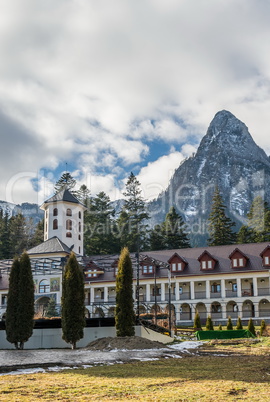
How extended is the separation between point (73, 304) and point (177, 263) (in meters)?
32.3

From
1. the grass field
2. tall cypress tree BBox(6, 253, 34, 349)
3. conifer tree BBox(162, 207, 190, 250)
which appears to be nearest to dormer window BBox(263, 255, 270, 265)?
conifer tree BBox(162, 207, 190, 250)

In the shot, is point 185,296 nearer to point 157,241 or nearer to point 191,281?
point 191,281

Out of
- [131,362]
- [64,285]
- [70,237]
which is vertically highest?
[70,237]

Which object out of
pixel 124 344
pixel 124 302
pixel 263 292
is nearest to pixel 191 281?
pixel 263 292

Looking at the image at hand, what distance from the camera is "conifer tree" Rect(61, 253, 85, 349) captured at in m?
27.0

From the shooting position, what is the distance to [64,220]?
62188 millimetres

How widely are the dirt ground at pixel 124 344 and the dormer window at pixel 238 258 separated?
32537mm

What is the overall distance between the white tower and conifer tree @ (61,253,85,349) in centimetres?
3362

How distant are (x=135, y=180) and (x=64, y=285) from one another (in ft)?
215

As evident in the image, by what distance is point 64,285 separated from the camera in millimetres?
28125

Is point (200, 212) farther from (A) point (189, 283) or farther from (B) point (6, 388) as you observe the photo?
(B) point (6, 388)

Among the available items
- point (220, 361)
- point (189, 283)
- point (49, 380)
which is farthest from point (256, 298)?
point (49, 380)

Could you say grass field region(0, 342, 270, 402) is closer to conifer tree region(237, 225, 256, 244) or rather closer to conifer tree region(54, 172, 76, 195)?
conifer tree region(237, 225, 256, 244)

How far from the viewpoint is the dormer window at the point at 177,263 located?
2304 inches
